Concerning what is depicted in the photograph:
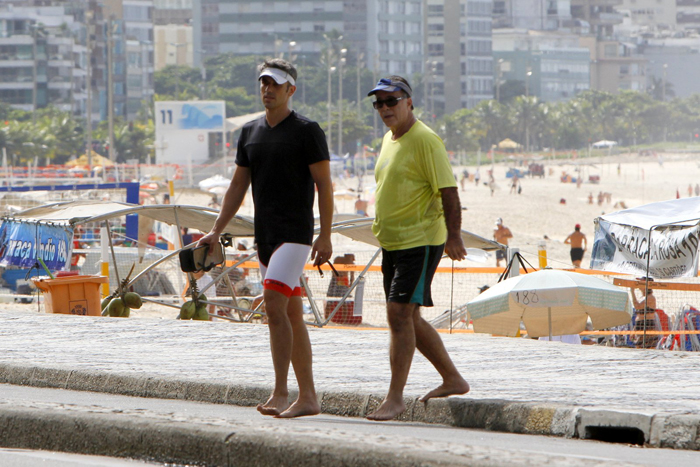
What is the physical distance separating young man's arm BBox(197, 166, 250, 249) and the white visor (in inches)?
19.4

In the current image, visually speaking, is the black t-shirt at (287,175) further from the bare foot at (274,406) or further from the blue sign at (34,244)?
the blue sign at (34,244)

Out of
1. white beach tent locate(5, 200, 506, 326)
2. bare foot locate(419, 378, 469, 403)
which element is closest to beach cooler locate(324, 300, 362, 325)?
white beach tent locate(5, 200, 506, 326)

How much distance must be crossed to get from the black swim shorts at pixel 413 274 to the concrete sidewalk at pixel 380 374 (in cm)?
56

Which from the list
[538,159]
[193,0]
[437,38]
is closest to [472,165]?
[538,159]

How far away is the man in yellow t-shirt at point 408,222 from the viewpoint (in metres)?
5.30

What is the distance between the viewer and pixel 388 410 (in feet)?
17.5

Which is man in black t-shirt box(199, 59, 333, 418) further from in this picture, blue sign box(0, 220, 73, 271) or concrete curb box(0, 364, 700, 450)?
blue sign box(0, 220, 73, 271)

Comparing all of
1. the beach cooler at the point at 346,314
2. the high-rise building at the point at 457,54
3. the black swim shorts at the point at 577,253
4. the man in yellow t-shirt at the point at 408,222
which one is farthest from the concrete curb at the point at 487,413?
the high-rise building at the point at 457,54

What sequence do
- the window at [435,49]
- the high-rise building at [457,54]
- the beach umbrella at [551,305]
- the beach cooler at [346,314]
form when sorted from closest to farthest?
1. the beach umbrella at [551,305]
2. the beach cooler at [346,314]
3. the high-rise building at [457,54]
4. the window at [435,49]

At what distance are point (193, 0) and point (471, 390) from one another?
7345 inches

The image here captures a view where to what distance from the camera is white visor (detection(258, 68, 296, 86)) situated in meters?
5.36

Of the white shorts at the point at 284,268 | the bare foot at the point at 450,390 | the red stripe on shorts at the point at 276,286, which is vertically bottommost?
the bare foot at the point at 450,390

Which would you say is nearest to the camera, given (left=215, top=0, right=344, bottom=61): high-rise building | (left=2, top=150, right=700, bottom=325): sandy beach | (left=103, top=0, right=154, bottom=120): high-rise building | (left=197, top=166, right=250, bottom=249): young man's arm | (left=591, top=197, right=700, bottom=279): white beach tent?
(left=197, top=166, right=250, bottom=249): young man's arm

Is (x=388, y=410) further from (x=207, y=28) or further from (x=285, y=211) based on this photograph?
(x=207, y=28)
